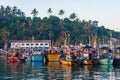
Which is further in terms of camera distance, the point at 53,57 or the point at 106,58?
the point at 53,57

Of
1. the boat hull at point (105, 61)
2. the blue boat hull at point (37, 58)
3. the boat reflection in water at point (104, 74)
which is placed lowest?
the boat reflection in water at point (104, 74)

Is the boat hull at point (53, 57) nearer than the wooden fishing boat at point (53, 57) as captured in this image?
No

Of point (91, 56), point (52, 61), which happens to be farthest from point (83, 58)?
point (52, 61)

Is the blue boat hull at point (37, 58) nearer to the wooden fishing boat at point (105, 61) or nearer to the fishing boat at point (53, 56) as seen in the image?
the fishing boat at point (53, 56)

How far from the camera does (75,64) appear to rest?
109000mm

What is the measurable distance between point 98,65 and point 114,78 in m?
36.9

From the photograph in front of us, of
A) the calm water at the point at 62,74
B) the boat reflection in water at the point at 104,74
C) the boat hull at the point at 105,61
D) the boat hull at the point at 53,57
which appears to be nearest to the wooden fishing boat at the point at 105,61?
the boat hull at the point at 105,61

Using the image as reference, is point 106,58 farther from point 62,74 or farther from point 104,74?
point 62,74

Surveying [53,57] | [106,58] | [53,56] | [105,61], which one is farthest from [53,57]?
[105,61]

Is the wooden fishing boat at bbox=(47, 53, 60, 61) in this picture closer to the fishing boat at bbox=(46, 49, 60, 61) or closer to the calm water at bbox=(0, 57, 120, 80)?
the fishing boat at bbox=(46, 49, 60, 61)

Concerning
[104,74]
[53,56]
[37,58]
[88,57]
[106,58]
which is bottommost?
[104,74]

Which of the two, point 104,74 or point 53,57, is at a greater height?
point 53,57

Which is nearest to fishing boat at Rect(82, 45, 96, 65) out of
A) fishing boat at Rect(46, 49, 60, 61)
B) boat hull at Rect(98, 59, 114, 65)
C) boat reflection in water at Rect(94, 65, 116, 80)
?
boat hull at Rect(98, 59, 114, 65)

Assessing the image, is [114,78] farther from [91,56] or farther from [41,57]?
[41,57]
